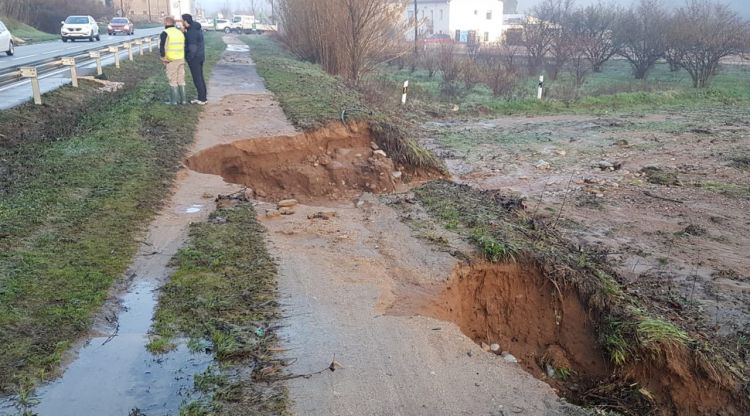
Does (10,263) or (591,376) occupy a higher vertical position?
(10,263)

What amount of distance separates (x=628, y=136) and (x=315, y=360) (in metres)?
14.7

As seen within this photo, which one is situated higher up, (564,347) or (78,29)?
(78,29)

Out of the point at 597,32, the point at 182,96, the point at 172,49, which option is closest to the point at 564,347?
the point at 172,49

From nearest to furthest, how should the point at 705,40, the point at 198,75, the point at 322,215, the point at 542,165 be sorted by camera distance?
1. the point at 322,215
2. the point at 542,165
3. the point at 198,75
4. the point at 705,40

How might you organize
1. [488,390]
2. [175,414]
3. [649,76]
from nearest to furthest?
[175,414], [488,390], [649,76]

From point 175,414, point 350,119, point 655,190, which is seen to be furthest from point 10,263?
point 655,190

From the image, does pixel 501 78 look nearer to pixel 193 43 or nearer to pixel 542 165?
pixel 542 165

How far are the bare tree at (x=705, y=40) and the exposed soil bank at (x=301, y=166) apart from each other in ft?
79.2

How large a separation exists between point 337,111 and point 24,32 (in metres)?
41.9

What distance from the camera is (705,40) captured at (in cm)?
3086

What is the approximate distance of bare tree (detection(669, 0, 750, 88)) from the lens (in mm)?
30078

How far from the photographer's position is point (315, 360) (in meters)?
4.79

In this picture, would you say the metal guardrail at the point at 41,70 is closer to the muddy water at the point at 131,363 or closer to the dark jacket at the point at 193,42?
the dark jacket at the point at 193,42

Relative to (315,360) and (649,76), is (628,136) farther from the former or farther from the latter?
(649,76)
